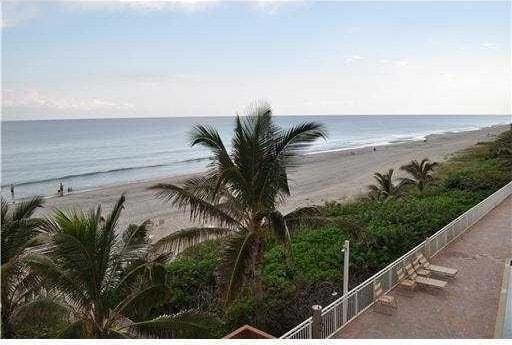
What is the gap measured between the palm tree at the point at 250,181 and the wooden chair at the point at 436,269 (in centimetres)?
309

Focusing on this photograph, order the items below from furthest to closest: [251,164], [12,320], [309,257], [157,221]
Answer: [157,221]
[309,257]
[251,164]
[12,320]

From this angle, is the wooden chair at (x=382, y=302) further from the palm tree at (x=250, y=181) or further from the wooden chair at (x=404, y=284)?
the palm tree at (x=250, y=181)

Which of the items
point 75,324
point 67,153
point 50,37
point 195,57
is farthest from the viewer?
point 67,153

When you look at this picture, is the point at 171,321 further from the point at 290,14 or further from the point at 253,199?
the point at 290,14

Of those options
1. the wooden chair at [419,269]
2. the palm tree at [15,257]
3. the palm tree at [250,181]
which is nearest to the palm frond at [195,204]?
the palm tree at [250,181]

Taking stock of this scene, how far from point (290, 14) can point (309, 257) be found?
6237 millimetres

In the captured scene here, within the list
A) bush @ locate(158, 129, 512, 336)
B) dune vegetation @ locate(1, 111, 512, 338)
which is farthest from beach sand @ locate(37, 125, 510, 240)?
dune vegetation @ locate(1, 111, 512, 338)

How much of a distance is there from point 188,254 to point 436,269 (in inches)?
204

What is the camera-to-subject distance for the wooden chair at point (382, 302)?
7680 mm

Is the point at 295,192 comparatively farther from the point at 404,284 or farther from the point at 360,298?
the point at 360,298

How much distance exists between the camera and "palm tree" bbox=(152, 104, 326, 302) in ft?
23.5

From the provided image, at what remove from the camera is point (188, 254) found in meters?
8.34

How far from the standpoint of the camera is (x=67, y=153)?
52250 mm

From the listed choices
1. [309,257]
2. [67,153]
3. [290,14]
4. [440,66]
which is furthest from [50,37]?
Answer: [67,153]
